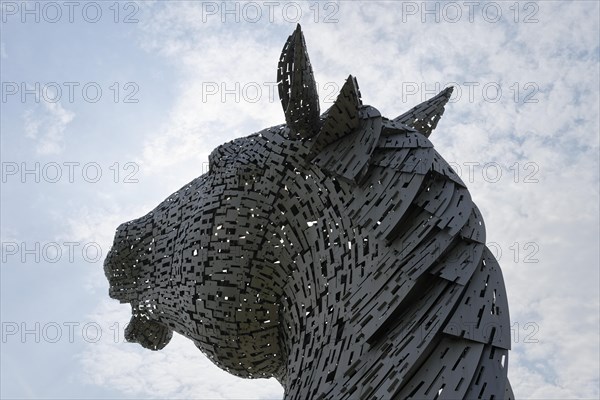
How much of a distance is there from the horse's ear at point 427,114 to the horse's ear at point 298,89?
72 centimetres

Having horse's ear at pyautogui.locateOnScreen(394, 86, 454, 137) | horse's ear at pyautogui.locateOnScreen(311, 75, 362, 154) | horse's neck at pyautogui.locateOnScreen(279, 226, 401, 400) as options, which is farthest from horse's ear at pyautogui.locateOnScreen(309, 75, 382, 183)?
horse's ear at pyautogui.locateOnScreen(394, 86, 454, 137)

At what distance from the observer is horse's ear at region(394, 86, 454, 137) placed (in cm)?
493

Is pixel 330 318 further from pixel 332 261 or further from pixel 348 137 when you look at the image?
pixel 348 137

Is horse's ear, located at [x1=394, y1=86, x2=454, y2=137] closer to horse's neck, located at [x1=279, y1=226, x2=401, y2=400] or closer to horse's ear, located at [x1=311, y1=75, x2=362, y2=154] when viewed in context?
horse's ear, located at [x1=311, y1=75, x2=362, y2=154]

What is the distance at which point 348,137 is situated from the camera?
167 inches

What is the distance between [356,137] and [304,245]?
67 centimetres

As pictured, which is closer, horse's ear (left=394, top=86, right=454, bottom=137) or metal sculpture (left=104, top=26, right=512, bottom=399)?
metal sculpture (left=104, top=26, right=512, bottom=399)

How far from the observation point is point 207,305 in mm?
4625

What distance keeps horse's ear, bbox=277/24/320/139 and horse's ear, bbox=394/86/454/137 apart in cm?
72

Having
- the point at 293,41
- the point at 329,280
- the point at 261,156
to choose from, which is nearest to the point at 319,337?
the point at 329,280

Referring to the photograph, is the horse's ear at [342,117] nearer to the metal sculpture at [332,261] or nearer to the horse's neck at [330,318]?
the metal sculpture at [332,261]

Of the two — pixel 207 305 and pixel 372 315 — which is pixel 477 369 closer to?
pixel 372 315

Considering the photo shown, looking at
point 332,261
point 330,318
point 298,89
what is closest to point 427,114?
point 298,89

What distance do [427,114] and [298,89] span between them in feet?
3.57
